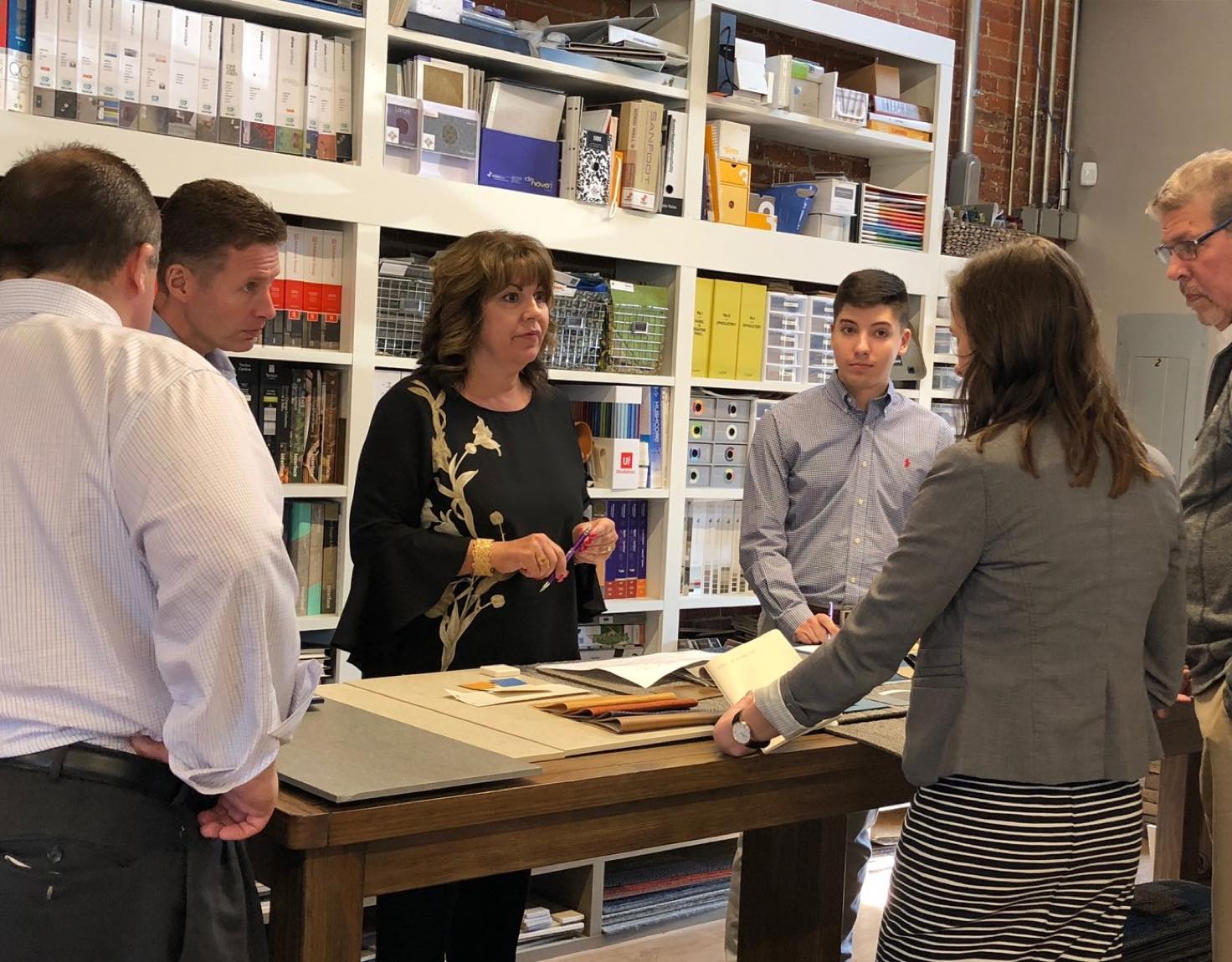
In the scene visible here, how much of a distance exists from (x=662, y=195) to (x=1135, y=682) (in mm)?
2607

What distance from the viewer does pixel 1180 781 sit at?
3.04m

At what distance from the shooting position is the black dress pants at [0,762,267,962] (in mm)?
1314

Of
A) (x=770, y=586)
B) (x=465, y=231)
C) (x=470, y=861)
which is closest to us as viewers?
(x=470, y=861)

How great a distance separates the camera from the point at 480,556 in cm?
243

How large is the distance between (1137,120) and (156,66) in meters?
3.86

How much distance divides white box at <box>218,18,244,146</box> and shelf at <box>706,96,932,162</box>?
1.46 m

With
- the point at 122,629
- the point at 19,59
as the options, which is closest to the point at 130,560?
the point at 122,629

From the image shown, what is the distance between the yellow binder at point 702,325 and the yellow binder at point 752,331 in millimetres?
122

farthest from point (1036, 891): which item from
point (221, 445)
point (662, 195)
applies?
point (662, 195)

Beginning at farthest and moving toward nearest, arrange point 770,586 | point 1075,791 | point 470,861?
point 770,586 → point 1075,791 → point 470,861

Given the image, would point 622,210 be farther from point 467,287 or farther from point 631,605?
point 467,287

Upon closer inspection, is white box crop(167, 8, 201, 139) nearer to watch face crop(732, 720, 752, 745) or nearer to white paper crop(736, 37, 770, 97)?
white paper crop(736, 37, 770, 97)

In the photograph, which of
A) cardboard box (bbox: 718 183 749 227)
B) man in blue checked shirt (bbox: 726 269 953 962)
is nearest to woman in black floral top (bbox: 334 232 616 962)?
man in blue checked shirt (bbox: 726 269 953 962)

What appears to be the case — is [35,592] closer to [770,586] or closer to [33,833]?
[33,833]
